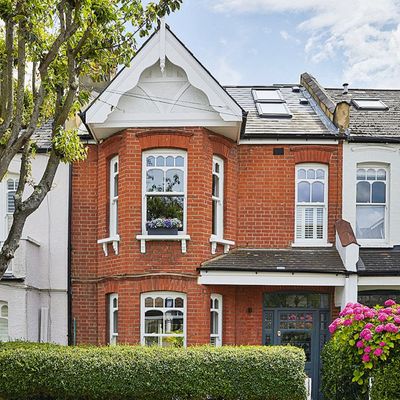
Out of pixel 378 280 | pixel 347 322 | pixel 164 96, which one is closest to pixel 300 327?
pixel 378 280

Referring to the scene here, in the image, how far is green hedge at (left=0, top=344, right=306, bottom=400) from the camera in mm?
13445

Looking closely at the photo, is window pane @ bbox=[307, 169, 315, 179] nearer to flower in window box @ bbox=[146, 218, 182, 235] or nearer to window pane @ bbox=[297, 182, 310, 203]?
window pane @ bbox=[297, 182, 310, 203]

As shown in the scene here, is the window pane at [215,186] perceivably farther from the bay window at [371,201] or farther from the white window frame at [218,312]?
the bay window at [371,201]

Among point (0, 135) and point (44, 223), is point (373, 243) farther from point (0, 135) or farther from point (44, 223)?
point (0, 135)

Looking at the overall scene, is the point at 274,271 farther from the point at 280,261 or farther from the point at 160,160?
the point at 160,160

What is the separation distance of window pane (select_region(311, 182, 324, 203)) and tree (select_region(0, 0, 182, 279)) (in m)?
6.90

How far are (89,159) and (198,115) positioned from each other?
3186 millimetres

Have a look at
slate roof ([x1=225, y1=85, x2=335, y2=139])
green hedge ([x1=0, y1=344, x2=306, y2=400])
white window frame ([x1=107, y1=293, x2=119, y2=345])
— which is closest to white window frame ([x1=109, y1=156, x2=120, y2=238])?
white window frame ([x1=107, y1=293, x2=119, y2=345])

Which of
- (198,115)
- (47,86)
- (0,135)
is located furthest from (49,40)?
(198,115)

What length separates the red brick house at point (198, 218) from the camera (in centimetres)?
1647

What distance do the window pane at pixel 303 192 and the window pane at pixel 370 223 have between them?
4.53 ft

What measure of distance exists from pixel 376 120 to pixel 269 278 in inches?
223

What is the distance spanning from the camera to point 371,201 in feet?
60.3

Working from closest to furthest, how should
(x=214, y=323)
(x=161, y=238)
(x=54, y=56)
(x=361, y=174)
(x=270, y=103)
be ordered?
(x=54, y=56) < (x=161, y=238) < (x=214, y=323) < (x=361, y=174) < (x=270, y=103)
